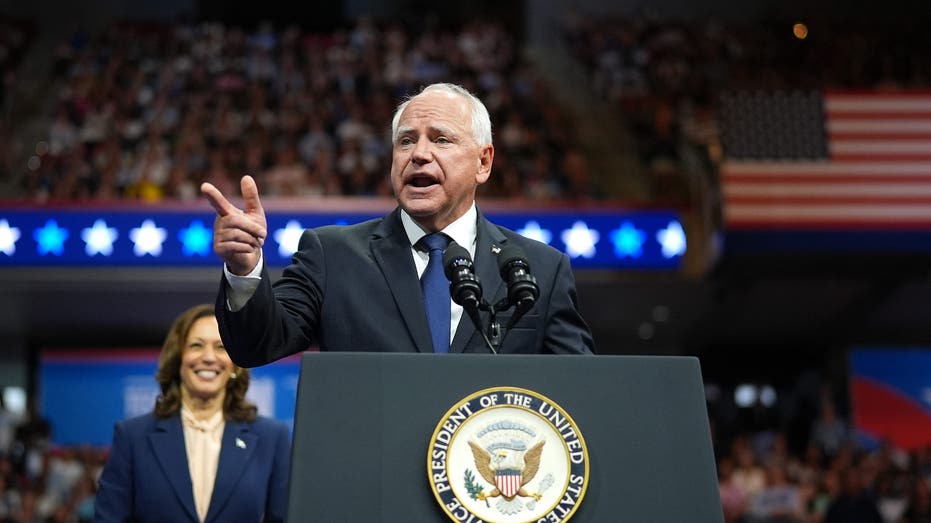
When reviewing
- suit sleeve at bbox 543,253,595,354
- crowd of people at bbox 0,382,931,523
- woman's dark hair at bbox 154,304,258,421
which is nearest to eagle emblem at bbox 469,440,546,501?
suit sleeve at bbox 543,253,595,354

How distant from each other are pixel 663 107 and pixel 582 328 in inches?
455

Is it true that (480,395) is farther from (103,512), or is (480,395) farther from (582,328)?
(103,512)

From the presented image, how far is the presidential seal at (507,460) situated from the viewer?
1604 millimetres

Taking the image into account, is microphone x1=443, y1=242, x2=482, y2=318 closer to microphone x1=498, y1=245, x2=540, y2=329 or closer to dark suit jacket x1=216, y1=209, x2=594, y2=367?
microphone x1=498, y1=245, x2=540, y2=329

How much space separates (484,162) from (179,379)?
138cm

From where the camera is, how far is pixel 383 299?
2.14 meters

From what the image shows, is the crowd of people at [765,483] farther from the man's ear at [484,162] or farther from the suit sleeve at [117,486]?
the man's ear at [484,162]

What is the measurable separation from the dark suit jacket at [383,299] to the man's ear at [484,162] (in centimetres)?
12

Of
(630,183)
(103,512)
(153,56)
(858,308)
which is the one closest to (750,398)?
(858,308)

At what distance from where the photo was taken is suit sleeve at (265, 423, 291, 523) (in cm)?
322

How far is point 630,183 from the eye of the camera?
12.9 metres

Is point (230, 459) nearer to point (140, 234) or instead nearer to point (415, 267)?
point (415, 267)

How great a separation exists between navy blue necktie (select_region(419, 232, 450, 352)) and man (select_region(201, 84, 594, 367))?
1cm

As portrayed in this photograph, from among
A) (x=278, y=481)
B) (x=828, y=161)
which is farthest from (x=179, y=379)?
(x=828, y=161)
